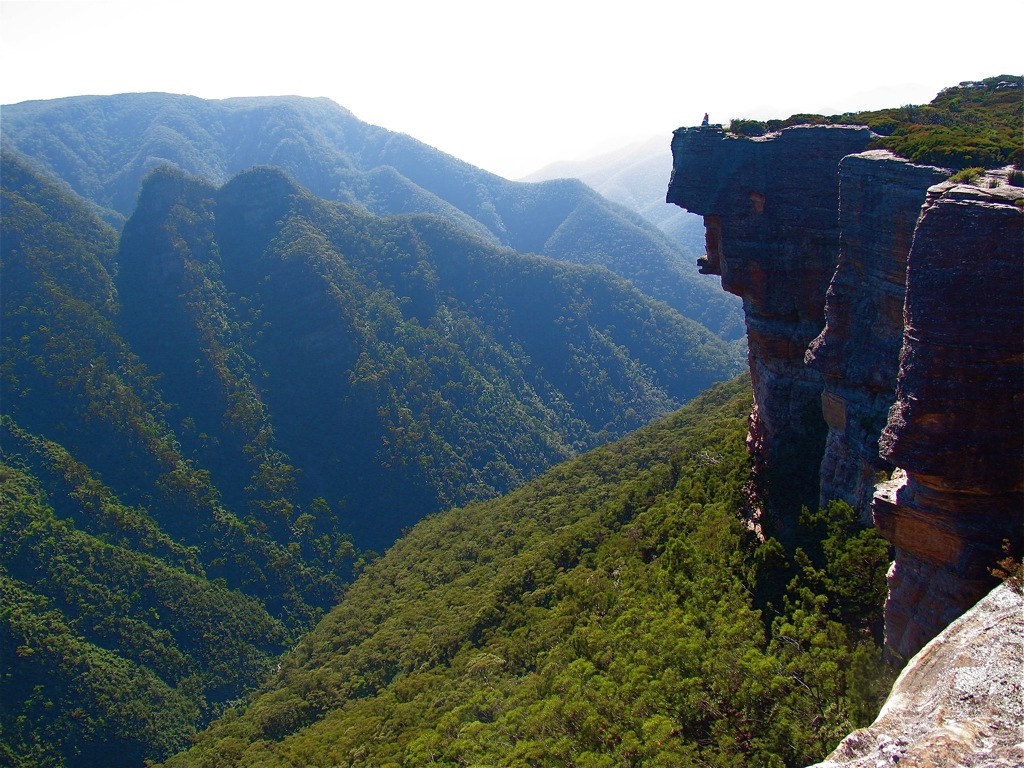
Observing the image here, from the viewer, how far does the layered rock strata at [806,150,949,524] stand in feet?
70.4

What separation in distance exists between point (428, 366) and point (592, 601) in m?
102

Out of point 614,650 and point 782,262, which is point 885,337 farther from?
point 614,650

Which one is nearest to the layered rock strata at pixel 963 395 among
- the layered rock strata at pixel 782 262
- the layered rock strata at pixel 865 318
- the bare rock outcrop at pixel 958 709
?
the bare rock outcrop at pixel 958 709

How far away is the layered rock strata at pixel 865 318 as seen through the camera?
21469 millimetres

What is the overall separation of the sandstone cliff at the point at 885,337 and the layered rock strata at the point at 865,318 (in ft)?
0.17

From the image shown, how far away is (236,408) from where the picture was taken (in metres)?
116

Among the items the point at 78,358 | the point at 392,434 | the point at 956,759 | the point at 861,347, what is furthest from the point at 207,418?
the point at 956,759

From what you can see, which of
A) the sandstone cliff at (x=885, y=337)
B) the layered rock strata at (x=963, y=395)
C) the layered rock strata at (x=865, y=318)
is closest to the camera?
the layered rock strata at (x=963, y=395)

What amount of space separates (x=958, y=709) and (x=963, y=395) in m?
7.84

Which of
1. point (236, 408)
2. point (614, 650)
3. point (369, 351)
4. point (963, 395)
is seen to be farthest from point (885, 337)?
point (369, 351)

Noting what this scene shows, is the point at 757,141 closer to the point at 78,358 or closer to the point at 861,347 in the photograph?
the point at 861,347

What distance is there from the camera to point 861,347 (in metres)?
24.1

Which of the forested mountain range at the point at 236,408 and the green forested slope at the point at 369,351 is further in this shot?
the green forested slope at the point at 369,351

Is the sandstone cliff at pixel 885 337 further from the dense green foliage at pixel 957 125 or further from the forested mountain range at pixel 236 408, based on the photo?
the forested mountain range at pixel 236 408
